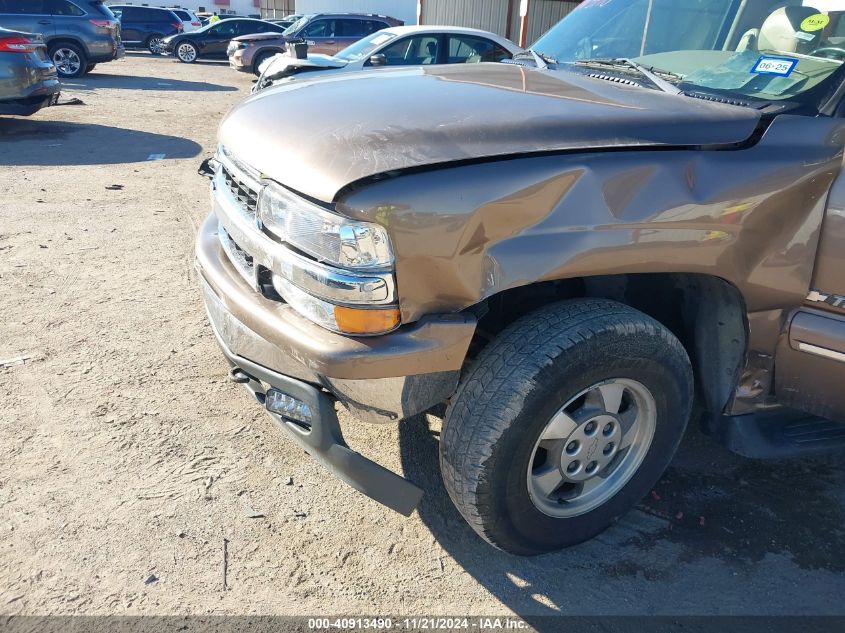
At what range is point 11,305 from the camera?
4.35 metres

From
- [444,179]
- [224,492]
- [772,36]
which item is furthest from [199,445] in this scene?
[772,36]

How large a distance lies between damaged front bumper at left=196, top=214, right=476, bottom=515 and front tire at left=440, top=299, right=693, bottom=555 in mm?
168

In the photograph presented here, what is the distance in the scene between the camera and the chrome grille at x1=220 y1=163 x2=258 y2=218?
8.18ft

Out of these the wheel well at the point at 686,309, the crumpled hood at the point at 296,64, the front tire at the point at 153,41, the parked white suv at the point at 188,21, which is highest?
the wheel well at the point at 686,309

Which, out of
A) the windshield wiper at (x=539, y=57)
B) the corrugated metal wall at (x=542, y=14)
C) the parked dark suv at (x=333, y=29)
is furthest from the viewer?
the corrugated metal wall at (x=542, y=14)

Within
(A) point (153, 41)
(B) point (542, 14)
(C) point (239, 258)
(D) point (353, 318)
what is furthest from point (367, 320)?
(A) point (153, 41)

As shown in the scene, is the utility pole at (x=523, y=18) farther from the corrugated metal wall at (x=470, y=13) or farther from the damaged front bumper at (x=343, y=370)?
the damaged front bumper at (x=343, y=370)

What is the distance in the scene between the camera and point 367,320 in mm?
2062

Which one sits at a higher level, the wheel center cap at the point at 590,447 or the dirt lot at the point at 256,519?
the wheel center cap at the point at 590,447

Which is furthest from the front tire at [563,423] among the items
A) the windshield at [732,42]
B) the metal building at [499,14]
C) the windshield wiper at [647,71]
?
the metal building at [499,14]

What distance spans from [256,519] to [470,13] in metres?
23.6

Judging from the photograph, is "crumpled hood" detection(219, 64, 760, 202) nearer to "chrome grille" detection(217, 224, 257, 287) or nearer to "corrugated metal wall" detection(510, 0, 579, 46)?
"chrome grille" detection(217, 224, 257, 287)

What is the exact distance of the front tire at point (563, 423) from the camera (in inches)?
87.8

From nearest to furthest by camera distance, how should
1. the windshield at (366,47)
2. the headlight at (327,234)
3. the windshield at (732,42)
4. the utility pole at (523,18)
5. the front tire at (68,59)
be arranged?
1. the headlight at (327,234)
2. the windshield at (732,42)
3. the utility pole at (523,18)
4. the windshield at (366,47)
5. the front tire at (68,59)
